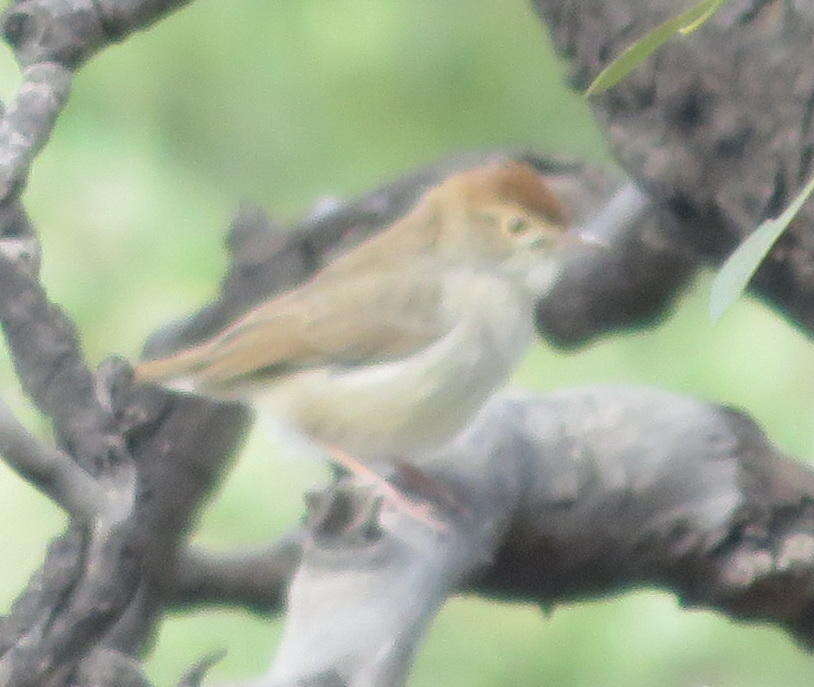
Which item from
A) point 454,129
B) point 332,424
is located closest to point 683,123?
point 332,424

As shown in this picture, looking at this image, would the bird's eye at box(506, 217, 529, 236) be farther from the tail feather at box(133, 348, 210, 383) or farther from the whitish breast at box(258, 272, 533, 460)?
the tail feather at box(133, 348, 210, 383)

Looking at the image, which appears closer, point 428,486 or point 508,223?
point 428,486

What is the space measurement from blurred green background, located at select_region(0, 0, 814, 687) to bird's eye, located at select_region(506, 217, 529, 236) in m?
0.27

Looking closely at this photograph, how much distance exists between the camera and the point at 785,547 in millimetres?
1138

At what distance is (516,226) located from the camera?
4.74 ft

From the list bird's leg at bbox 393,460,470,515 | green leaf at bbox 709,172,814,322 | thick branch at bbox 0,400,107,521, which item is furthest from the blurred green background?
green leaf at bbox 709,172,814,322

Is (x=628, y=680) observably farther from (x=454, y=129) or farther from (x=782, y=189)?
(x=454, y=129)

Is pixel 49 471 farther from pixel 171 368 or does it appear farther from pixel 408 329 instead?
pixel 408 329

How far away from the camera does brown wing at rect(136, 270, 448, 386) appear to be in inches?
53.1

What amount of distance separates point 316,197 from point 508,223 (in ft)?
1.50

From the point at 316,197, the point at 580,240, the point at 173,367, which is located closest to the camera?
the point at 173,367

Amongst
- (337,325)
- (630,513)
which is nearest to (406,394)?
(337,325)

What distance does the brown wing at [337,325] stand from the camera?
4.42ft

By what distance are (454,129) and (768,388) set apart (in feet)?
1.86
